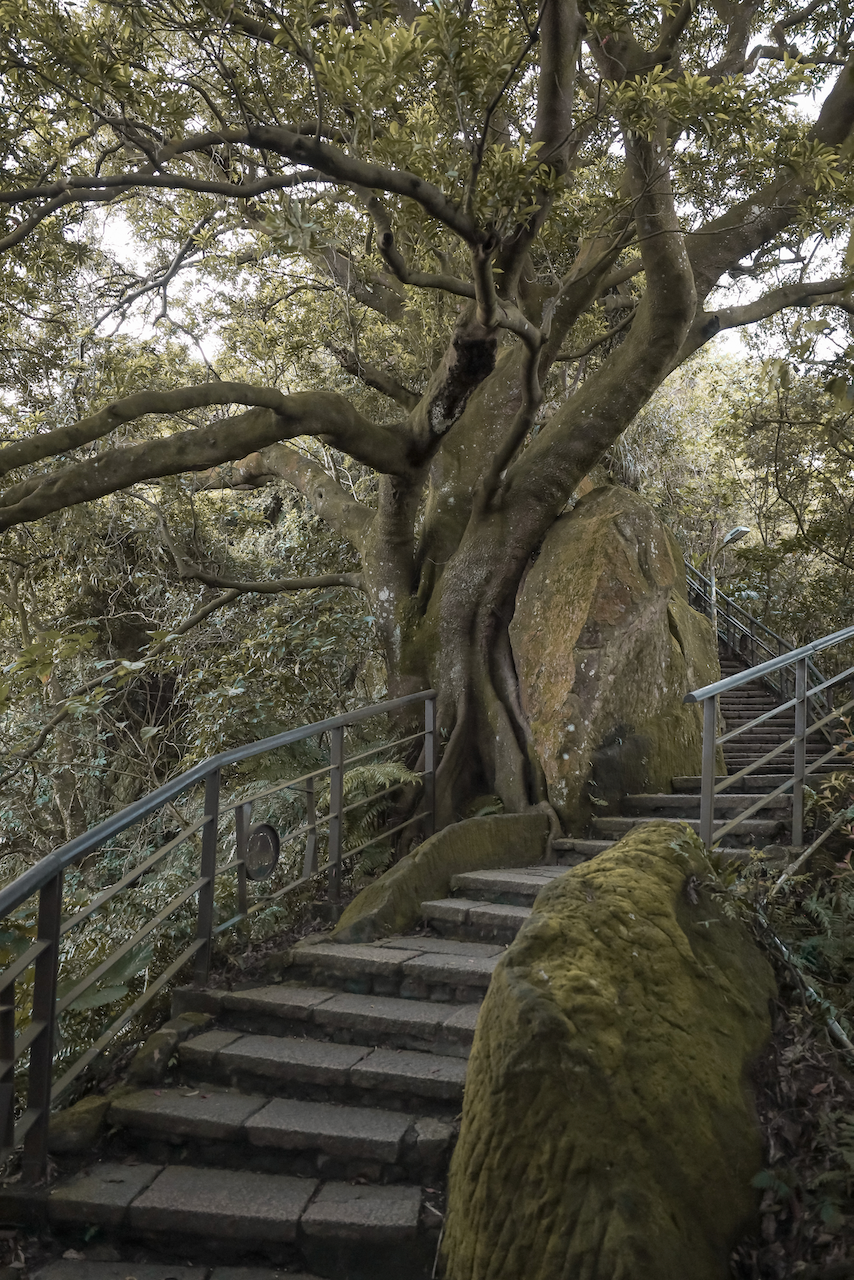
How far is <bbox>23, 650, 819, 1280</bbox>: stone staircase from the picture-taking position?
289 centimetres

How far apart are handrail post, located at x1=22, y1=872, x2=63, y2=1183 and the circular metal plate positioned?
1.47m

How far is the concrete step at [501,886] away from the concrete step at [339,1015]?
44.2 inches

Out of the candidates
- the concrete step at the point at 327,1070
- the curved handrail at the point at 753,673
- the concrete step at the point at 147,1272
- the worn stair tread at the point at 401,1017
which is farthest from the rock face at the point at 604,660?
the concrete step at the point at 147,1272

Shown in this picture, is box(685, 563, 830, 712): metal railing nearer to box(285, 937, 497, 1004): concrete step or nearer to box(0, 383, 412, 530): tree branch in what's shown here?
box(0, 383, 412, 530): tree branch

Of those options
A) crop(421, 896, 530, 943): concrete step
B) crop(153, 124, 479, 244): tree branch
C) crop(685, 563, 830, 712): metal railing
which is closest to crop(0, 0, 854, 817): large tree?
crop(153, 124, 479, 244): tree branch

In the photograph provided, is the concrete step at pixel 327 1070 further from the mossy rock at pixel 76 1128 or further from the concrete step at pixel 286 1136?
the mossy rock at pixel 76 1128

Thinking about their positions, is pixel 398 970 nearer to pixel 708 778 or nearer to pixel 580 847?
pixel 708 778

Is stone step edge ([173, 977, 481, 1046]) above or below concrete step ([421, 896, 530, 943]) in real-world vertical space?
below

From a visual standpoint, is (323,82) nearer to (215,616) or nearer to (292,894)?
(292,894)

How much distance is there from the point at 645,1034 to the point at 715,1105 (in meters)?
0.28

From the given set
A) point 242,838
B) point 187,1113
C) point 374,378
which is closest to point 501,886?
point 242,838

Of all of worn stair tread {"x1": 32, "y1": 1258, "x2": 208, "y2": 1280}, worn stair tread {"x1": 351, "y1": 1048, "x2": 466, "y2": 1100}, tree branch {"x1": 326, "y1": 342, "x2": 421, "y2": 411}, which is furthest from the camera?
tree branch {"x1": 326, "y1": 342, "x2": 421, "y2": 411}

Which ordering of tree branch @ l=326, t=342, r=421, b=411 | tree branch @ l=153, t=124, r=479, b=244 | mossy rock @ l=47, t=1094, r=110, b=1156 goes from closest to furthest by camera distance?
mossy rock @ l=47, t=1094, r=110, b=1156 → tree branch @ l=153, t=124, r=479, b=244 → tree branch @ l=326, t=342, r=421, b=411

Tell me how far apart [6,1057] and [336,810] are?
248 cm
